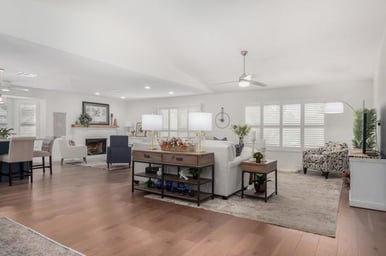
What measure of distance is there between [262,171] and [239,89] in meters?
4.59

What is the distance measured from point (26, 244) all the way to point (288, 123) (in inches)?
272

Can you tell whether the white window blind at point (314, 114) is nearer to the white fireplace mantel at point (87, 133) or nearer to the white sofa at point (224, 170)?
the white sofa at point (224, 170)

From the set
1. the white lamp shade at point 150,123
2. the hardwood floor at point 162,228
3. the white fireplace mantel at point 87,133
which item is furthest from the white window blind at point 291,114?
the white fireplace mantel at point 87,133

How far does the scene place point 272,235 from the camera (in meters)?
2.75

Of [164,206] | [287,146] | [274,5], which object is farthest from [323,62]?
[164,206]

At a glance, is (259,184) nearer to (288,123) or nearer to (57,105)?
(288,123)

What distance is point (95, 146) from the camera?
385 inches

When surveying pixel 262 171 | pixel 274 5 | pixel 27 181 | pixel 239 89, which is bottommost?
pixel 27 181

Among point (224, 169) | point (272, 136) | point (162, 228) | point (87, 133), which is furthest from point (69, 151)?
point (272, 136)

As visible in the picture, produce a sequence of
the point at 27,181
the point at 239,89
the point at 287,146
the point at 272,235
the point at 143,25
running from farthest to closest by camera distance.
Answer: the point at 239,89 < the point at 287,146 < the point at 27,181 < the point at 143,25 < the point at 272,235

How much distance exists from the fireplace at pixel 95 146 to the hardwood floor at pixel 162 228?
17.1 ft

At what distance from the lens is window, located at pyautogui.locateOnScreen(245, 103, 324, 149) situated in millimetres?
7105

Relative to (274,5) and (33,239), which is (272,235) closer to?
(33,239)

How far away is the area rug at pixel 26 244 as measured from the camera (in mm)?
2279
